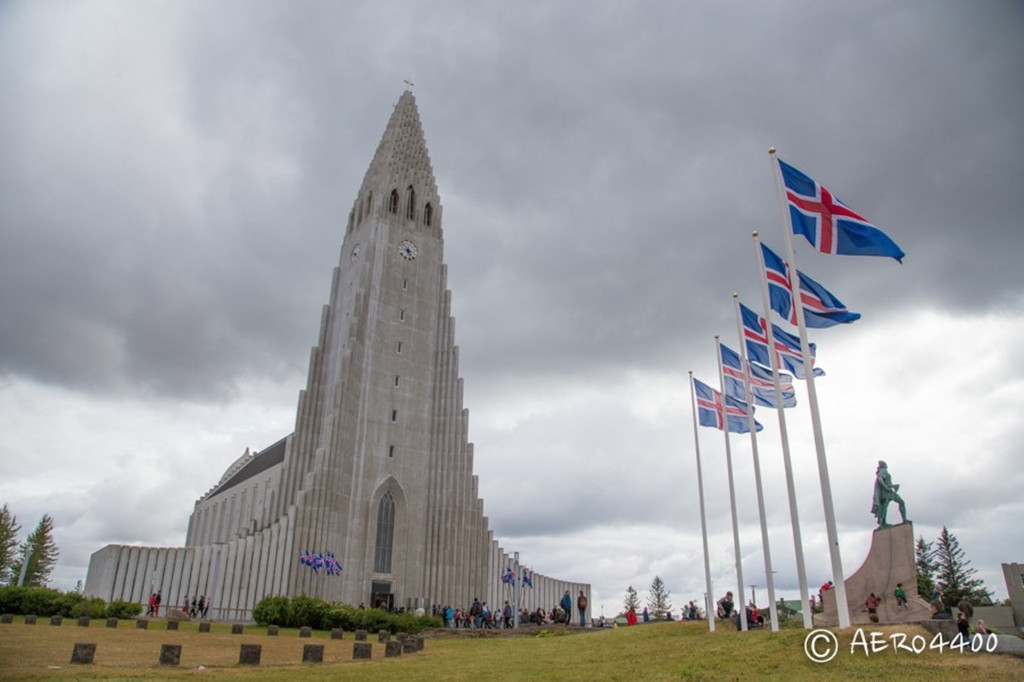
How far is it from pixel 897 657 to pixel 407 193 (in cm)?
5554

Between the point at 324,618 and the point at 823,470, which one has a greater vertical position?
the point at 823,470

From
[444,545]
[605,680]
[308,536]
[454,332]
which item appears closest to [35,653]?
[605,680]

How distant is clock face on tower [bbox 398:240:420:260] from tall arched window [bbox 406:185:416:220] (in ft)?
9.78

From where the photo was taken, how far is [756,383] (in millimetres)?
24641

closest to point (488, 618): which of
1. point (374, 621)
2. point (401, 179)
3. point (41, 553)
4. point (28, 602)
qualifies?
point (374, 621)

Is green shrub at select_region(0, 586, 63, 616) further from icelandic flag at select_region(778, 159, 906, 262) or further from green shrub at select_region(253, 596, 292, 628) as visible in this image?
icelandic flag at select_region(778, 159, 906, 262)

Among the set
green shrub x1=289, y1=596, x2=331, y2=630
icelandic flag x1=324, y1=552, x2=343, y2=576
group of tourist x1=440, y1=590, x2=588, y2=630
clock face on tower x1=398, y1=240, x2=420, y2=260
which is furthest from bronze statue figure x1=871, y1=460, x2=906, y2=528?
clock face on tower x1=398, y1=240, x2=420, y2=260

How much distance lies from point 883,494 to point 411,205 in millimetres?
A: 48098

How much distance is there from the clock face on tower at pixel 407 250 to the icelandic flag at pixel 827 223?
4372 centimetres

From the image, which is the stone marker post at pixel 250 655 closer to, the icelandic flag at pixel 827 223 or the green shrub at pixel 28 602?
the icelandic flag at pixel 827 223

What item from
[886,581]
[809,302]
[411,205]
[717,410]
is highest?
[411,205]

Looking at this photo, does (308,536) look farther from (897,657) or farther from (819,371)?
(897,657)

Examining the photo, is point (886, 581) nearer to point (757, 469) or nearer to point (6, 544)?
point (757, 469)

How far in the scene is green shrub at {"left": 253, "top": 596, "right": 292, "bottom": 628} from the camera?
3797 centimetres
